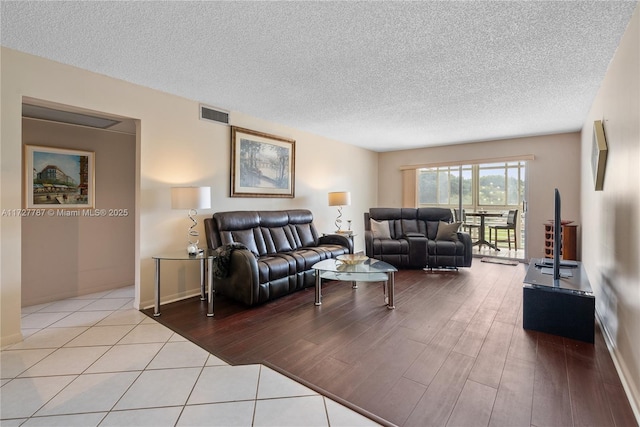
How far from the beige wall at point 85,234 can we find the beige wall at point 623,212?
5.10 metres

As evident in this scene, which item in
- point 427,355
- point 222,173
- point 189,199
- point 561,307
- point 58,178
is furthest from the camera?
point 222,173

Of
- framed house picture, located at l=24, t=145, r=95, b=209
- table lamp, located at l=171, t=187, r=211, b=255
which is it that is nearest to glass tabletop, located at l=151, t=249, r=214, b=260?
table lamp, located at l=171, t=187, r=211, b=255

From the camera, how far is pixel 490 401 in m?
1.72

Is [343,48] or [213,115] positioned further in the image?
[213,115]

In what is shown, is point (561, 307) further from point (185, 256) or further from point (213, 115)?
point (213, 115)

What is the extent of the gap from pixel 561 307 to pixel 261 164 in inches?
150

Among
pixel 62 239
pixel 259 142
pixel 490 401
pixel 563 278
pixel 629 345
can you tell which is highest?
pixel 259 142

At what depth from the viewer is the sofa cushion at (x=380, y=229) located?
5.34 m

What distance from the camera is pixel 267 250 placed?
4.06 metres

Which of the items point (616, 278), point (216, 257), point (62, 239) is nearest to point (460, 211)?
point (616, 278)

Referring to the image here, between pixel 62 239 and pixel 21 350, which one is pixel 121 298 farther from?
pixel 21 350

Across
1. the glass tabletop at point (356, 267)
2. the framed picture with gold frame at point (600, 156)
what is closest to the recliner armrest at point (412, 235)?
the glass tabletop at point (356, 267)

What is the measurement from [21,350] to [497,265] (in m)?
6.11

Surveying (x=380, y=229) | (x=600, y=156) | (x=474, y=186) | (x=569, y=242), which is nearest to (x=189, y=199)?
(x=380, y=229)
